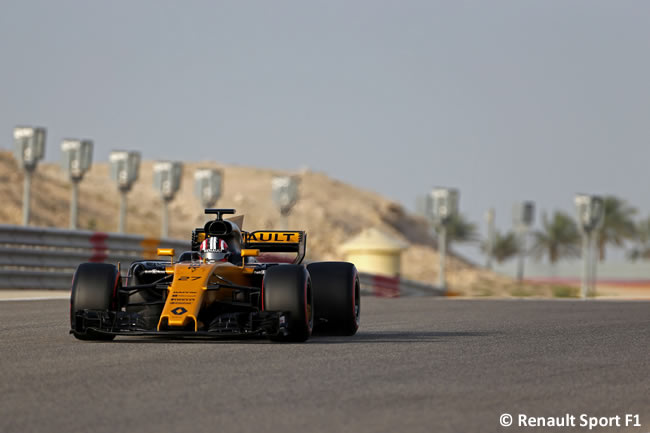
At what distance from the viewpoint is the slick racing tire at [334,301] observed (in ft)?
39.1

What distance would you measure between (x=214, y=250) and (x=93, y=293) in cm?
135

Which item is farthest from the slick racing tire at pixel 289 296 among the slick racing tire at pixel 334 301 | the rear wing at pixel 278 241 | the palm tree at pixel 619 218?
the palm tree at pixel 619 218

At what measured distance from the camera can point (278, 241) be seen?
1264cm

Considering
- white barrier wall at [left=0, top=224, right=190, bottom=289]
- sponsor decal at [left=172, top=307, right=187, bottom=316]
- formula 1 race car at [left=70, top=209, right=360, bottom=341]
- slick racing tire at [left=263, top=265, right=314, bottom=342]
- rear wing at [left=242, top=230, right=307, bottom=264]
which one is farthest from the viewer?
white barrier wall at [left=0, top=224, right=190, bottom=289]

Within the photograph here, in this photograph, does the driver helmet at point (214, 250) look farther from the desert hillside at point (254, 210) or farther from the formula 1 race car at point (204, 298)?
the desert hillside at point (254, 210)

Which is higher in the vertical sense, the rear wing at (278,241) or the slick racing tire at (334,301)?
the rear wing at (278,241)

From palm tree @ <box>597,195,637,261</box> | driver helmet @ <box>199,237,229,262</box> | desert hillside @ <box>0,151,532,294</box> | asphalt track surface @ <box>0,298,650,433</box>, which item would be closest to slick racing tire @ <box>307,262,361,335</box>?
asphalt track surface @ <box>0,298,650,433</box>

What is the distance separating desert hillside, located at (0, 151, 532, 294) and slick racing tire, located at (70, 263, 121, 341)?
55.2 m

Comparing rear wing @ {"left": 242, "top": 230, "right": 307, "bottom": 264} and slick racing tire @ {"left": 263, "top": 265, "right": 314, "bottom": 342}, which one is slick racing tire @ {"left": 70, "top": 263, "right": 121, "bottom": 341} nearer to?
slick racing tire @ {"left": 263, "top": 265, "right": 314, "bottom": 342}

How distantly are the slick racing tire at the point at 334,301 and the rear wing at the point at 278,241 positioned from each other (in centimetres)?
57

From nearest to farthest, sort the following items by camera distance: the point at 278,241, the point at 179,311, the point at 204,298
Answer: the point at 179,311
the point at 204,298
the point at 278,241

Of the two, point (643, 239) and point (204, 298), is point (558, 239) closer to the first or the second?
point (643, 239)

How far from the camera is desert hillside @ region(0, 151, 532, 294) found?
7725 centimetres

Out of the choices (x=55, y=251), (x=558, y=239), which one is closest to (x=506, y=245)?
(x=558, y=239)
